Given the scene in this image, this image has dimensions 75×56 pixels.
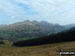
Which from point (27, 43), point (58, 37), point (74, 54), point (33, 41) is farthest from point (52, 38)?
point (74, 54)

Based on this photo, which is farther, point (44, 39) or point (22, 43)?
point (22, 43)

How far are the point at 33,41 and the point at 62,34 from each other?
32611 millimetres

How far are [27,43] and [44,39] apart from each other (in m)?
25.9

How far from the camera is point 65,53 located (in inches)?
1267

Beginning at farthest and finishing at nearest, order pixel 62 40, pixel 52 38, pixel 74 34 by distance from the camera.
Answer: pixel 52 38 < pixel 62 40 < pixel 74 34

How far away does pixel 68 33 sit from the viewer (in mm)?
100062

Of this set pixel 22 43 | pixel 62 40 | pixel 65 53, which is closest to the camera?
pixel 65 53

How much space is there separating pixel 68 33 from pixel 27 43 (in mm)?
49198

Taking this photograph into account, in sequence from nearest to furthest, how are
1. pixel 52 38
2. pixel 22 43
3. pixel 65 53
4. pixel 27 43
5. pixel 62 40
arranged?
1. pixel 65 53
2. pixel 62 40
3. pixel 52 38
4. pixel 27 43
5. pixel 22 43

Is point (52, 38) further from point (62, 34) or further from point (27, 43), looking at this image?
point (27, 43)

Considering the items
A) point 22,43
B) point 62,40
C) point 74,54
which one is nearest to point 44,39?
point 62,40

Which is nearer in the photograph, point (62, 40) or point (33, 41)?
point (62, 40)

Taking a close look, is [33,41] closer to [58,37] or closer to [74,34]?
[58,37]

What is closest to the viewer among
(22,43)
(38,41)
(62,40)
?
(62,40)
